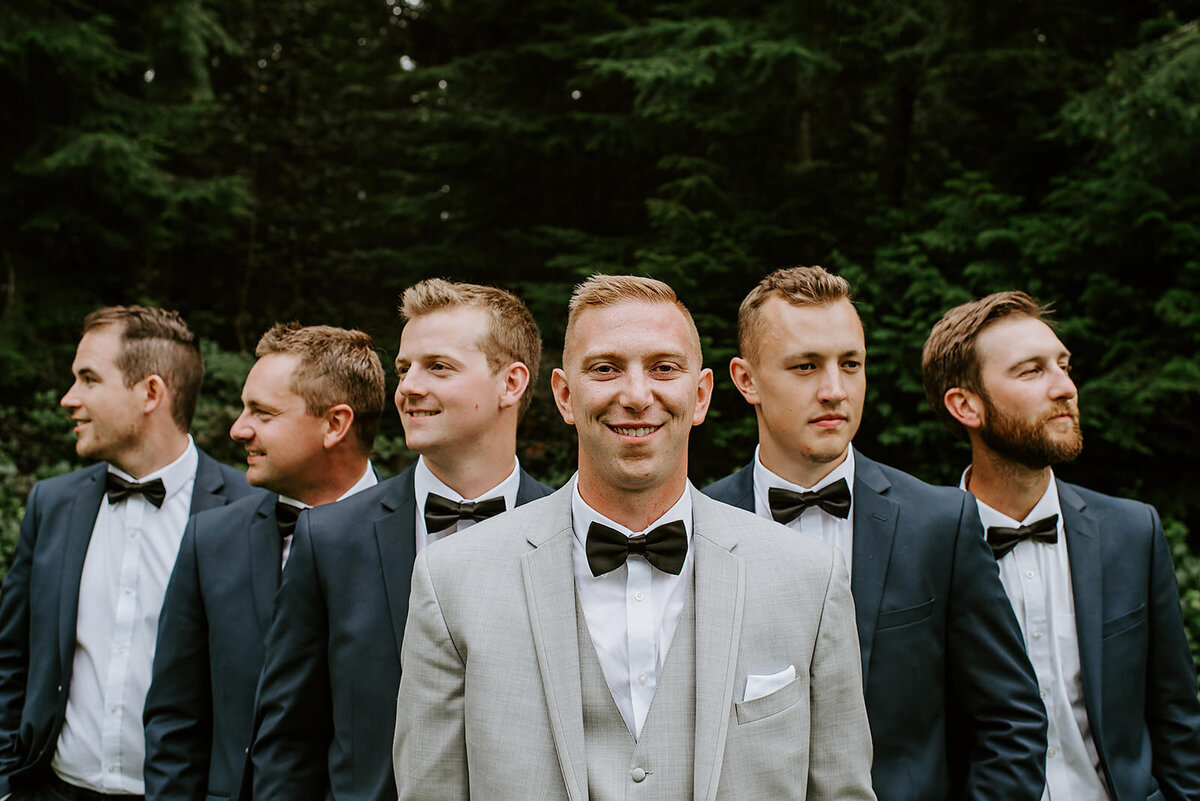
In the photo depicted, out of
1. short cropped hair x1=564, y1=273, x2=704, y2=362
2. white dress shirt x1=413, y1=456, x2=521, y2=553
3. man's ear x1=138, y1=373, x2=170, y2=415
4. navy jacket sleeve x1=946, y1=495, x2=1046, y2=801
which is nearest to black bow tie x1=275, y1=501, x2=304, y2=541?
white dress shirt x1=413, y1=456, x2=521, y2=553

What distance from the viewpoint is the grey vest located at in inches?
82.9

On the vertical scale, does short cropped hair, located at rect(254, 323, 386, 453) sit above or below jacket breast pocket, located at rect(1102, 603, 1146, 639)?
above

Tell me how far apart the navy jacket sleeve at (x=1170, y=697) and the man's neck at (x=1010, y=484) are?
→ 1.40ft

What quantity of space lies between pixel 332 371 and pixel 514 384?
0.86 metres

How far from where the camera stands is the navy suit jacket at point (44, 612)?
355 cm

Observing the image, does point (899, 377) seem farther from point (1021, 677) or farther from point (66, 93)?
point (66, 93)

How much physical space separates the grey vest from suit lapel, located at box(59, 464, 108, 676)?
98.7 inches

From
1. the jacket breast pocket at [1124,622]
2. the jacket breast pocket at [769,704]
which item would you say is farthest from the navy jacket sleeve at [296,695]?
the jacket breast pocket at [1124,622]

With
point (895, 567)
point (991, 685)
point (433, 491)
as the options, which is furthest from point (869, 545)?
point (433, 491)

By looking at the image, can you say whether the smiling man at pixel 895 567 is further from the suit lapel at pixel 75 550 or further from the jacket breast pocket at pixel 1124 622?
the suit lapel at pixel 75 550

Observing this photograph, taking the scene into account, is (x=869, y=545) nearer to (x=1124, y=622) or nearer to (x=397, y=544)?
(x=1124, y=622)

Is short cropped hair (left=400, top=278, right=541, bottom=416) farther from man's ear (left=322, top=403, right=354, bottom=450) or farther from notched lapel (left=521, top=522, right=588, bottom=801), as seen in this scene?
notched lapel (left=521, top=522, right=588, bottom=801)

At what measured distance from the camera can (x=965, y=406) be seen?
3436 millimetres

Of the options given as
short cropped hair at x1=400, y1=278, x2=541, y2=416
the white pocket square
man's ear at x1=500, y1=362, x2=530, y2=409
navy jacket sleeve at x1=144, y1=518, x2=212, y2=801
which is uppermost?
short cropped hair at x1=400, y1=278, x2=541, y2=416
